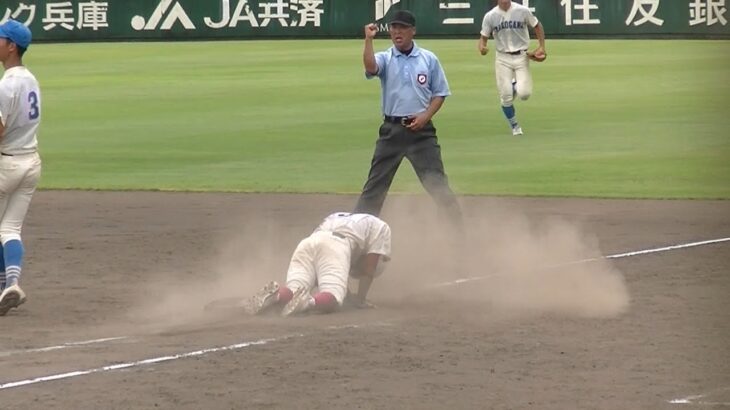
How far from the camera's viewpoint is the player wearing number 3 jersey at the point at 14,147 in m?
10.3

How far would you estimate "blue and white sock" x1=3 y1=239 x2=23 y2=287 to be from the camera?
10.5 m

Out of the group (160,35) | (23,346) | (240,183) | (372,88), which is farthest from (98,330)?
(160,35)

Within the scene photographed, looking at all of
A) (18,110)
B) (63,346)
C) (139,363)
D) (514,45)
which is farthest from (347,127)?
(139,363)

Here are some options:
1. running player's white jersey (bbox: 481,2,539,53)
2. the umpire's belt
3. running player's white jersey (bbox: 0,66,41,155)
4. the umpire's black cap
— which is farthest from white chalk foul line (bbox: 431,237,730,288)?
running player's white jersey (bbox: 481,2,539,53)

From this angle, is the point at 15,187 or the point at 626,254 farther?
the point at 626,254

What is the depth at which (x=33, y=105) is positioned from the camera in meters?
10.4

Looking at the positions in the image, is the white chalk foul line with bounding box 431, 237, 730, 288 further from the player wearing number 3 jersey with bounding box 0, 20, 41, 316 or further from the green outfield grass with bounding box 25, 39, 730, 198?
the player wearing number 3 jersey with bounding box 0, 20, 41, 316

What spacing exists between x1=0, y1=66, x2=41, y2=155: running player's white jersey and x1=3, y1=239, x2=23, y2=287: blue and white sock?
61 cm

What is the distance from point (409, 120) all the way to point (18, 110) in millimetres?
3501

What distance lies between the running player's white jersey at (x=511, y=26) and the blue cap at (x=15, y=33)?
45.8 ft

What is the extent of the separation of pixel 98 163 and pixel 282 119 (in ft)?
18.8

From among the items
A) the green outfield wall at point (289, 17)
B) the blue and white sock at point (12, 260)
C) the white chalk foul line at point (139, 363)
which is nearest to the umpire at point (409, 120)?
the white chalk foul line at point (139, 363)

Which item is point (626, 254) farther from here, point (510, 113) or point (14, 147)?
point (510, 113)

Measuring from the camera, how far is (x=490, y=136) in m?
23.8
